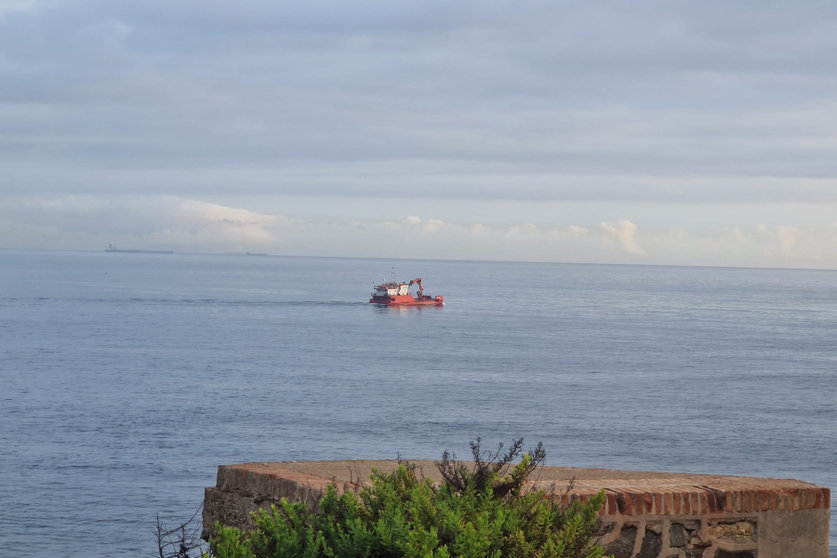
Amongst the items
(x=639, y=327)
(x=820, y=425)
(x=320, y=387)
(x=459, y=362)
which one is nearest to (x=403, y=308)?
(x=639, y=327)

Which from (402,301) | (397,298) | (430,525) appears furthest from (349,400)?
(402,301)

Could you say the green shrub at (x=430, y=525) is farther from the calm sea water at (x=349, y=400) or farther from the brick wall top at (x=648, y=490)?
the calm sea water at (x=349, y=400)

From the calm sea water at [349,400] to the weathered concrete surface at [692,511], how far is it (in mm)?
24750

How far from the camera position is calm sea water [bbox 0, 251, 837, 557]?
132 feet

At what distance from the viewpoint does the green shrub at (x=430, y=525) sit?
4.21m

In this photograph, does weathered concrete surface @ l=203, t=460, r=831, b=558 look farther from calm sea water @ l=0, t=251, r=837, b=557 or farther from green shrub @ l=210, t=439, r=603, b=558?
calm sea water @ l=0, t=251, r=837, b=557

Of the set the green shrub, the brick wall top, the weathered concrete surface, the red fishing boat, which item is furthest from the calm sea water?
the green shrub

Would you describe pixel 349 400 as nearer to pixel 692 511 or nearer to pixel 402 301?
pixel 692 511

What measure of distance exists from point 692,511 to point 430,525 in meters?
2.27

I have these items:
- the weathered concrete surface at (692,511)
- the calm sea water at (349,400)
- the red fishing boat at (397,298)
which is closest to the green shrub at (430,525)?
the weathered concrete surface at (692,511)

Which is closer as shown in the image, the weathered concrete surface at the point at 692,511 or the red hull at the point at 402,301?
the weathered concrete surface at the point at 692,511

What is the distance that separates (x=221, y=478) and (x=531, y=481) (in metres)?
2.30

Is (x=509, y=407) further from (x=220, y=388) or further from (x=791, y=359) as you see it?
(x=791, y=359)

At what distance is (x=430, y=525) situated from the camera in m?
4.45
